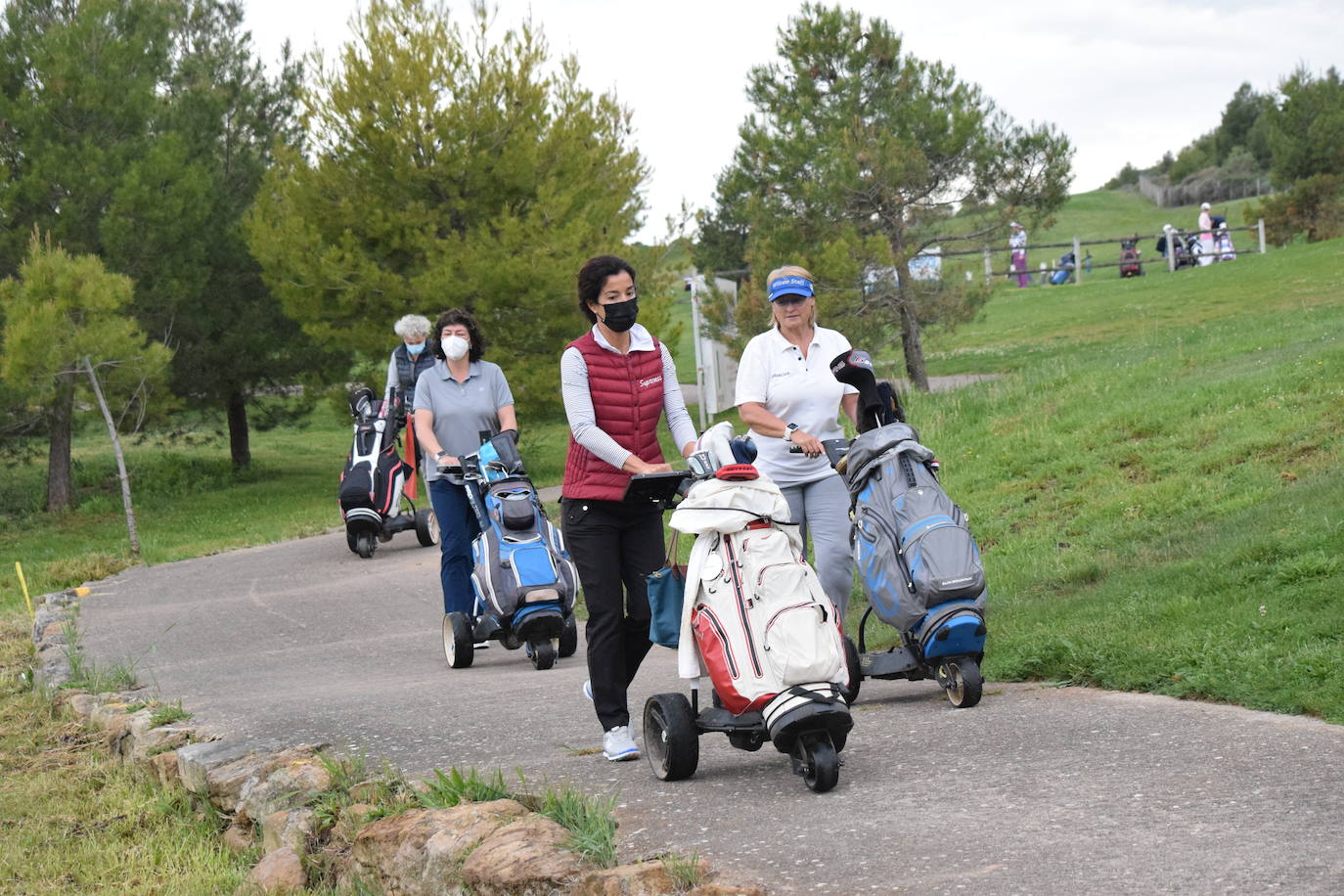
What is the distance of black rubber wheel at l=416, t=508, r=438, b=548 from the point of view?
1495 centimetres

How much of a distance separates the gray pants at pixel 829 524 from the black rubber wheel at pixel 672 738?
1.57 m

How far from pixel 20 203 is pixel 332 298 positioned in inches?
186

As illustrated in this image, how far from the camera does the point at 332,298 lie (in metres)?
22.4

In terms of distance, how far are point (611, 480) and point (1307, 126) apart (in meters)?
38.2

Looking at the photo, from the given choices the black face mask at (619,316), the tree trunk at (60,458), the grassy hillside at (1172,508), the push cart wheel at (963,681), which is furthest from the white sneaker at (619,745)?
the tree trunk at (60,458)

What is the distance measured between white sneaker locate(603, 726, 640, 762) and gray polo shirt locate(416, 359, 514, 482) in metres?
3.60

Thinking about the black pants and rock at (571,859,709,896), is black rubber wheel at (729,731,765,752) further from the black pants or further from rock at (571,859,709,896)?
rock at (571,859,709,896)

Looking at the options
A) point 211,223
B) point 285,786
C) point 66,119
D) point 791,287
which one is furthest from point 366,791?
point 211,223

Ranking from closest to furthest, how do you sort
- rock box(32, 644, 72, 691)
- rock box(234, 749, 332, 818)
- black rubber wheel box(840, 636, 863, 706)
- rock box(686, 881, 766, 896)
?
1. rock box(686, 881, 766, 896)
2. rock box(234, 749, 332, 818)
3. black rubber wheel box(840, 636, 863, 706)
4. rock box(32, 644, 72, 691)

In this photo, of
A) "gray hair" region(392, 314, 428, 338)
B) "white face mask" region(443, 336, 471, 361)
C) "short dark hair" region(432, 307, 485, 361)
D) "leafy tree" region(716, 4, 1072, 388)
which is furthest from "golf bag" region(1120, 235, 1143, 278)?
"white face mask" region(443, 336, 471, 361)

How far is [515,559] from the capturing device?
853cm

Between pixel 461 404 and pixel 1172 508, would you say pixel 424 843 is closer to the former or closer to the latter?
pixel 461 404

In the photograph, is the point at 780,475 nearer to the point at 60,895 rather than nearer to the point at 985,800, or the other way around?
the point at 985,800

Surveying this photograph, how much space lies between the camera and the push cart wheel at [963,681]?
20.6 feet
